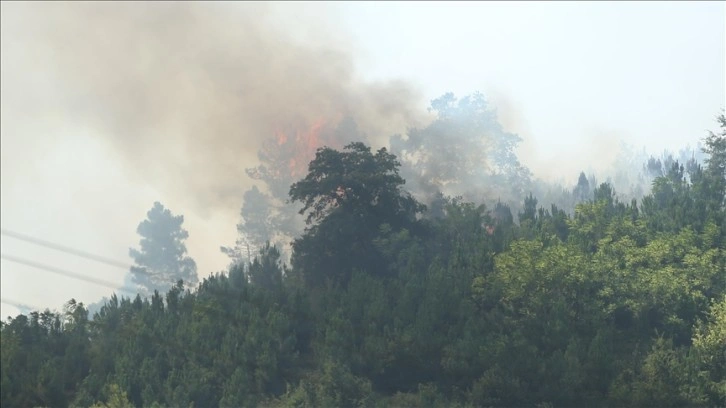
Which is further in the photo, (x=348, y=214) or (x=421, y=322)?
(x=348, y=214)

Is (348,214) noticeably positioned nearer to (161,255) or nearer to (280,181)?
(280,181)

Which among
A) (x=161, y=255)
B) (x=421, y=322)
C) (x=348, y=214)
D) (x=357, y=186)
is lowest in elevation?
(x=421, y=322)

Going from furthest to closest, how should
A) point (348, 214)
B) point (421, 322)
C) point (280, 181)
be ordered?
point (280, 181) < point (348, 214) < point (421, 322)

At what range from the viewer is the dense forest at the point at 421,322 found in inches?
2911

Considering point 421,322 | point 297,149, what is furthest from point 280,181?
point 421,322

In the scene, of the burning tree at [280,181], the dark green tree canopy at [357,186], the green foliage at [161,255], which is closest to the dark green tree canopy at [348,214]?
the dark green tree canopy at [357,186]

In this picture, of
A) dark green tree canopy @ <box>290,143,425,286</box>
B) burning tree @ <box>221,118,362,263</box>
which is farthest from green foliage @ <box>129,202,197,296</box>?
dark green tree canopy @ <box>290,143,425,286</box>

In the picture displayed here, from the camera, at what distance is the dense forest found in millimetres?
73938

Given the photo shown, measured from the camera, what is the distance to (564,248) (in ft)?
285

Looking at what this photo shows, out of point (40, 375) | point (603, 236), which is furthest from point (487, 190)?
point (40, 375)

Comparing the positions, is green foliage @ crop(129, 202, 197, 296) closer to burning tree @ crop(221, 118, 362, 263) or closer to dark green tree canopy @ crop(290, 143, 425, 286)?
burning tree @ crop(221, 118, 362, 263)

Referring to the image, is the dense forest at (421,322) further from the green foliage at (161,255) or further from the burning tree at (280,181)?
the green foliage at (161,255)

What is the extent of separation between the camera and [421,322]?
80.1 m

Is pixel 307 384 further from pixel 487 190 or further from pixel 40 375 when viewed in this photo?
pixel 487 190
